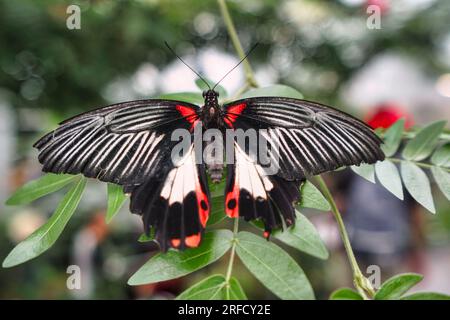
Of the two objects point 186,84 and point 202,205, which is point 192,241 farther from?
point 186,84

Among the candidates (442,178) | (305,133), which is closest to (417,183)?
(442,178)

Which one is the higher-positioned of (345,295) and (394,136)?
(394,136)

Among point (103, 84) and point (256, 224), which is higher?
point (103, 84)

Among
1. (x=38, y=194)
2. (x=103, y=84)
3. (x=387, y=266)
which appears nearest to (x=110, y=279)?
(x=103, y=84)

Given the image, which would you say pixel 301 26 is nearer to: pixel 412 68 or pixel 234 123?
pixel 412 68

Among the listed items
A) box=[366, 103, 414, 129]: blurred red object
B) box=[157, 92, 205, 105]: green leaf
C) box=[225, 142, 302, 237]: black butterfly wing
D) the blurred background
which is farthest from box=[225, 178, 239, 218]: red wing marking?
box=[366, 103, 414, 129]: blurred red object

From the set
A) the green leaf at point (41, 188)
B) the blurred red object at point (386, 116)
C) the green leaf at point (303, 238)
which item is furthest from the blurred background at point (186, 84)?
the green leaf at point (303, 238)

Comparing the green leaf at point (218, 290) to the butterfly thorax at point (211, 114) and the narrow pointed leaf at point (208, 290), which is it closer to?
the narrow pointed leaf at point (208, 290)
